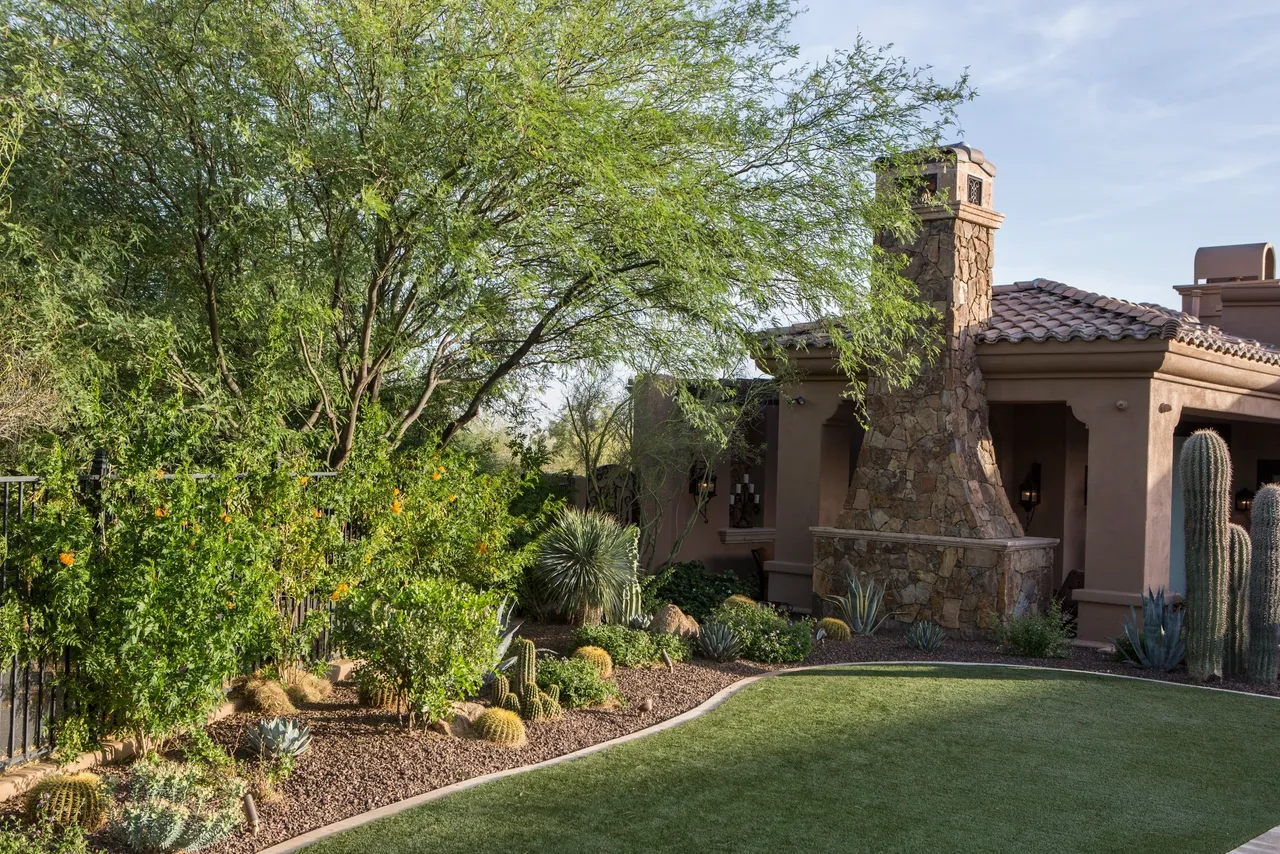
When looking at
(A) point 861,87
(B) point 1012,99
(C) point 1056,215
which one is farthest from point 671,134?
(C) point 1056,215

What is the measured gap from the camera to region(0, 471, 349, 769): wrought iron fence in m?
5.75

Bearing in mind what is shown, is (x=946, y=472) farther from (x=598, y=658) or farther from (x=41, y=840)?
(x=41, y=840)

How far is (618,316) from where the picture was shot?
1008cm

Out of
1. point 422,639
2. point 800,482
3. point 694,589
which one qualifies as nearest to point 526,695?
point 422,639

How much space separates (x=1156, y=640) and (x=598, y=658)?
5943 mm

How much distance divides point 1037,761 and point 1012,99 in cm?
939

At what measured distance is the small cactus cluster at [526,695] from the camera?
817cm

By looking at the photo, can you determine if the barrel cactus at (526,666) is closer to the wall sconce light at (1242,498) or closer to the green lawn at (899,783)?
the green lawn at (899,783)

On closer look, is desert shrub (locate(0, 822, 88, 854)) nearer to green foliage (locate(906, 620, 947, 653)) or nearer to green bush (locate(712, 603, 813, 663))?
green bush (locate(712, 603, 813, 663))

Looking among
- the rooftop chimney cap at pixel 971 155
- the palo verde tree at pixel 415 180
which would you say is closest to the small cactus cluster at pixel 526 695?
the palo verde tree at pixel 415 180

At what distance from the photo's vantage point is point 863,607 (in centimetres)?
1324

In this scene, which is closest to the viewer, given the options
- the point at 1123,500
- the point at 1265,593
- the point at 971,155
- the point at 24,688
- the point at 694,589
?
the point at 24,688

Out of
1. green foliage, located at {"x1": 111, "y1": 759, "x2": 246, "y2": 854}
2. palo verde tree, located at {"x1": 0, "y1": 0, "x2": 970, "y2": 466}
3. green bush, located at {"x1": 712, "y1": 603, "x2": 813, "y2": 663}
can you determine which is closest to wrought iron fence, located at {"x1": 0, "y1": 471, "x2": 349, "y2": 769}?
green foliage, located at {"x1": 111, "y1": 759, "x2": 246, "y2": 854}

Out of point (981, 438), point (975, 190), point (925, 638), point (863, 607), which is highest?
point (975, 190)
